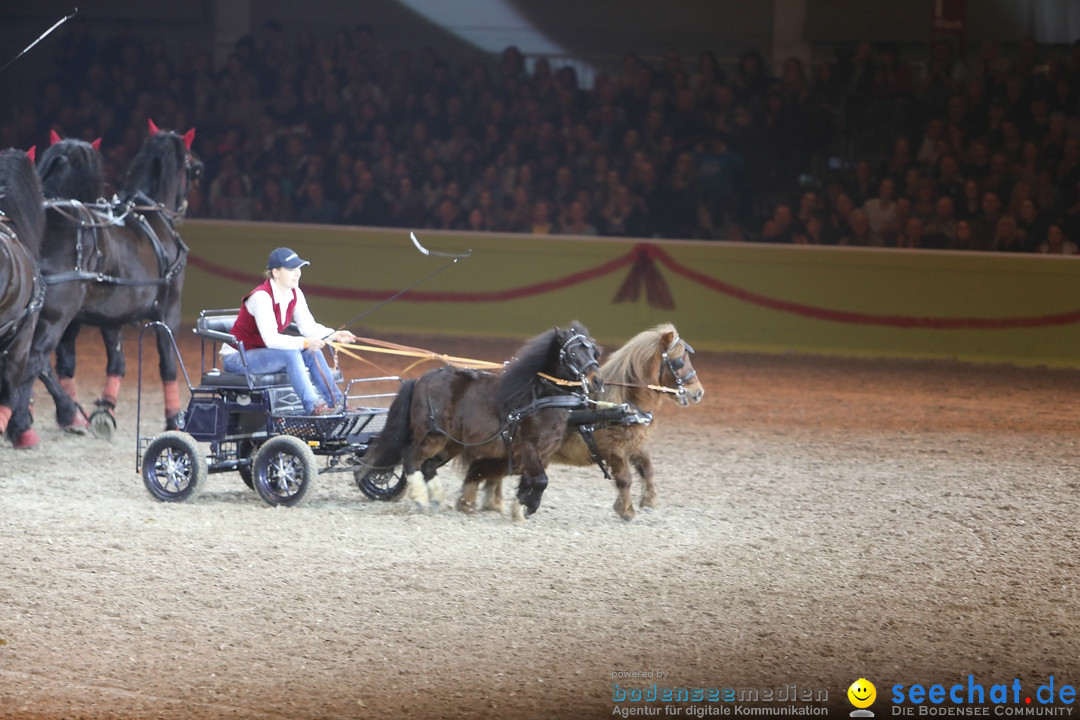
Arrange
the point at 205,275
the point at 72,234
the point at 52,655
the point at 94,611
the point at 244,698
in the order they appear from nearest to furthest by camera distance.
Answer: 1. the point at 244,698
2. the point at 52,655
3. the point at 94,611
4. the point at 72,234
5. the point at 205,275

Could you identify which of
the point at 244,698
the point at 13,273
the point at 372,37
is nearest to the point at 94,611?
the point at 244,698

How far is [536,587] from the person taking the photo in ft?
18.9

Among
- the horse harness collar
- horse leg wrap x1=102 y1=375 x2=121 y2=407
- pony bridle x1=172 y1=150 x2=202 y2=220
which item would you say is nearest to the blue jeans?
the horse harness collar

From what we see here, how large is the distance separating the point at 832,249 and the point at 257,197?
286 inches

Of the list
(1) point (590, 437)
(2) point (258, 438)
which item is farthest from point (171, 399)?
(1) point (590, 437)

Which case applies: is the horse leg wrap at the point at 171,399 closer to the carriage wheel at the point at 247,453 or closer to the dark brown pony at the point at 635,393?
the carriage wheel at the point at 247,453

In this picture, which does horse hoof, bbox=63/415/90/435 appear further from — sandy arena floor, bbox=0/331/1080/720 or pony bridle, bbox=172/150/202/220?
pony bridle, bbox=172/150/202/220

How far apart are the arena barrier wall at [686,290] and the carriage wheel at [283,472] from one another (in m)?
7.40

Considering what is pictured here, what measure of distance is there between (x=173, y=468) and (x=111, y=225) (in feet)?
7.62

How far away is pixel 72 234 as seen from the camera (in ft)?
28.3

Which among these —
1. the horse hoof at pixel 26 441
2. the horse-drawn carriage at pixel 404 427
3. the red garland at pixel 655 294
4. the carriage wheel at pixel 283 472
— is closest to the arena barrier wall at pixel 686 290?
the red garland at pixel 655 294

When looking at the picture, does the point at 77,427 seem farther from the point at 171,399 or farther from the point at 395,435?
the point at 395,435

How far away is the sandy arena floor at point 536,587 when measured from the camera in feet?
15.2

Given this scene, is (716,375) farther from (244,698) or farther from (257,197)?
(244,698)
